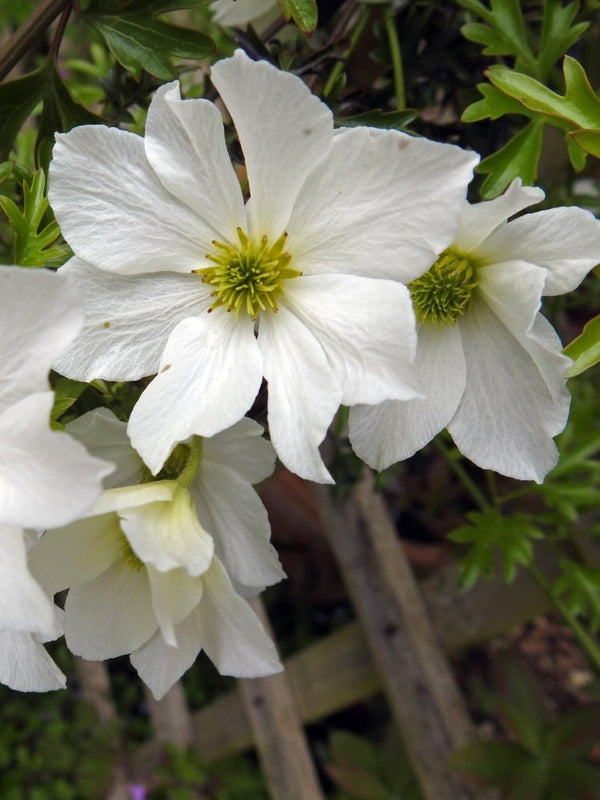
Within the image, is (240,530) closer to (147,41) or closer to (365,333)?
(365,333)

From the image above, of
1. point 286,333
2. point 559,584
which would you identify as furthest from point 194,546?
point 559,584

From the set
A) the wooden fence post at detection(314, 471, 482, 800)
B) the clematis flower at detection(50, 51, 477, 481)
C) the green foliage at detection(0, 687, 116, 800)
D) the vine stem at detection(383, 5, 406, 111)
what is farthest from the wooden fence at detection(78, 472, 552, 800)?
the clematis flower at detection(50, 51, 477, 481)

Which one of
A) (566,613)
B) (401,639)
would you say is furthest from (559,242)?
(401,639)

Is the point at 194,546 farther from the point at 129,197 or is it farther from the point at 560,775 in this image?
the point at 560,775

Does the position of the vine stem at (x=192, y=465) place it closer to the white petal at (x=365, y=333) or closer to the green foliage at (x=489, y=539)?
the white petal at (x=365, y=333)

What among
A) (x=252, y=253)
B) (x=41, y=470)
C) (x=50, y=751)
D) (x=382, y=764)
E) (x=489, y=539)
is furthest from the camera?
(x=50, y=751)

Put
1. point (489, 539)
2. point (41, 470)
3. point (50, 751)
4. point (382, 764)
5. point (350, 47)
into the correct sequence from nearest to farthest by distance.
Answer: point (41, 470) → point (350, 47) → point (489, 539) → point (382, 764) → point (50, 751)
